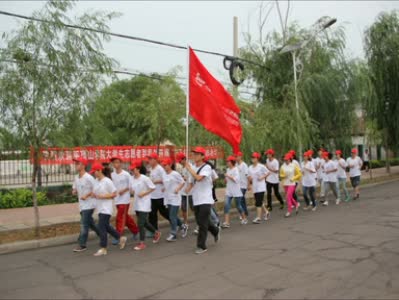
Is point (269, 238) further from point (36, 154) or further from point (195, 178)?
point (36, 154)

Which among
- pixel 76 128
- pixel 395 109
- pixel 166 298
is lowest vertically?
pixel 166 298

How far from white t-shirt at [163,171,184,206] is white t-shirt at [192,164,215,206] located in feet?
3.98

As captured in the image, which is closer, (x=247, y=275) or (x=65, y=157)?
(x=247, y=275)

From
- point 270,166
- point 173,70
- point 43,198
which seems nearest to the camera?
point 270,166

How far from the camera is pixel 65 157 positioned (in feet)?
49.9

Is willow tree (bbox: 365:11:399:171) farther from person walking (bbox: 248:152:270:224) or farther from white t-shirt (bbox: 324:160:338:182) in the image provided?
person walking (bbox: 248:152:270:224)

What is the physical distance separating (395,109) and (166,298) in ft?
78.3

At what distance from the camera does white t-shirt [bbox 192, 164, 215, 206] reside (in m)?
7.63

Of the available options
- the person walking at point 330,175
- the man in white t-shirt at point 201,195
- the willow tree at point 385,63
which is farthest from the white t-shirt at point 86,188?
the willow tree at point 385,63

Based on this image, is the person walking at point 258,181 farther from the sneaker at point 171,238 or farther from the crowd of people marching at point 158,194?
the sneaker at point 171,238

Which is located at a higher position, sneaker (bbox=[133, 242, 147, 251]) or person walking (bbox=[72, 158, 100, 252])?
person walking (bbox=[72, 158, 100, 252])

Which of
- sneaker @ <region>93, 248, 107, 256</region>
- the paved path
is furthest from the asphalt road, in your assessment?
the paved path

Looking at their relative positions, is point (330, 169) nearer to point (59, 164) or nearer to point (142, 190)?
point (142, 190)

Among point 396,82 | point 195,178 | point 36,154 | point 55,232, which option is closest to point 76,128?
point 36,154
